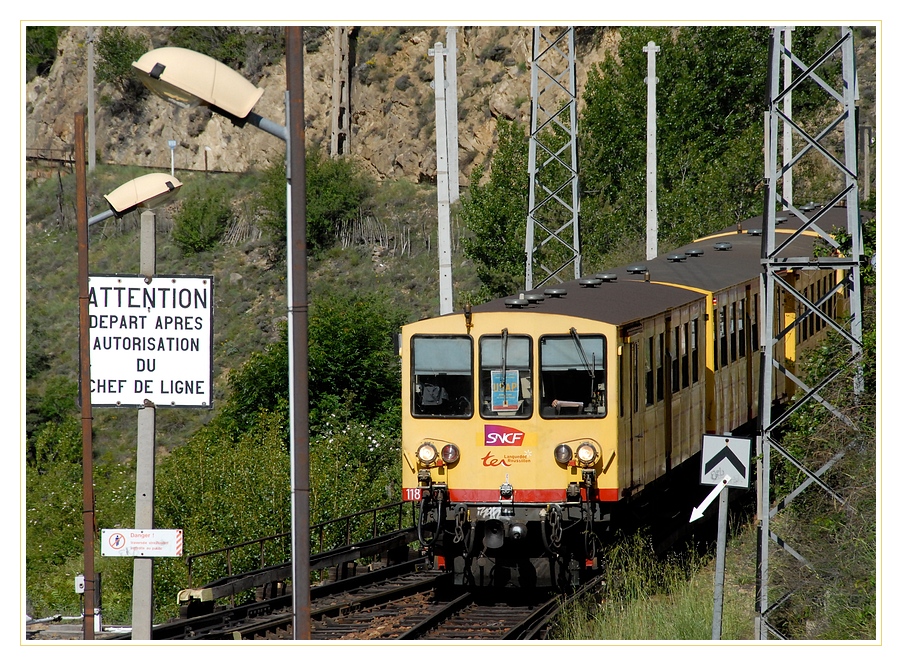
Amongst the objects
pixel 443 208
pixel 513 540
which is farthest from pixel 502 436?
pixel 443 208

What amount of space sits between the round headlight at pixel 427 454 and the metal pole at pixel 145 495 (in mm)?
3442

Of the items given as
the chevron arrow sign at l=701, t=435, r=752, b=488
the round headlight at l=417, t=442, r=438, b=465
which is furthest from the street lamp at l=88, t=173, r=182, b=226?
the chevron arrow sign at l=701, t=435, r=752, b=488

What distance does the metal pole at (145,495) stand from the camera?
10625 mm

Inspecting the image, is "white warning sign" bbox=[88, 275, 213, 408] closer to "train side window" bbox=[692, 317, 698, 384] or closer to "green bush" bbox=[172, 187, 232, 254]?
"train side window" bbox=[692, 317, 698, 384]

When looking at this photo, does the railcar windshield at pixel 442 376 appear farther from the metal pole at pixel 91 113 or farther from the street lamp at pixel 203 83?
the metal pole at pixel 91 113

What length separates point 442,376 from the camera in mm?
13500

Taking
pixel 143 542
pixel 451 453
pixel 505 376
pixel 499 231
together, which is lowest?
pixel 143 542

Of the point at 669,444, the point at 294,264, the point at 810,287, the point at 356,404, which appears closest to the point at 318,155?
the point at 356,404

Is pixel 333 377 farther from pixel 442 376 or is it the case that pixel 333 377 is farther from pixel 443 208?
pixel 442 376

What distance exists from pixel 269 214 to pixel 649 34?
748 inches

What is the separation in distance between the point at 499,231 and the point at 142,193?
80.2 ft

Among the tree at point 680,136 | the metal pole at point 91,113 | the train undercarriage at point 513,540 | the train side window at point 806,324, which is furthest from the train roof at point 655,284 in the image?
the metal pole at point 91,113

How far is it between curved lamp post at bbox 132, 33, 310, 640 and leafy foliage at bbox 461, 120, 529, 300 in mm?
25361

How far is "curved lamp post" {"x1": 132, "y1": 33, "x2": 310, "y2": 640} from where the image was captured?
358 inches
